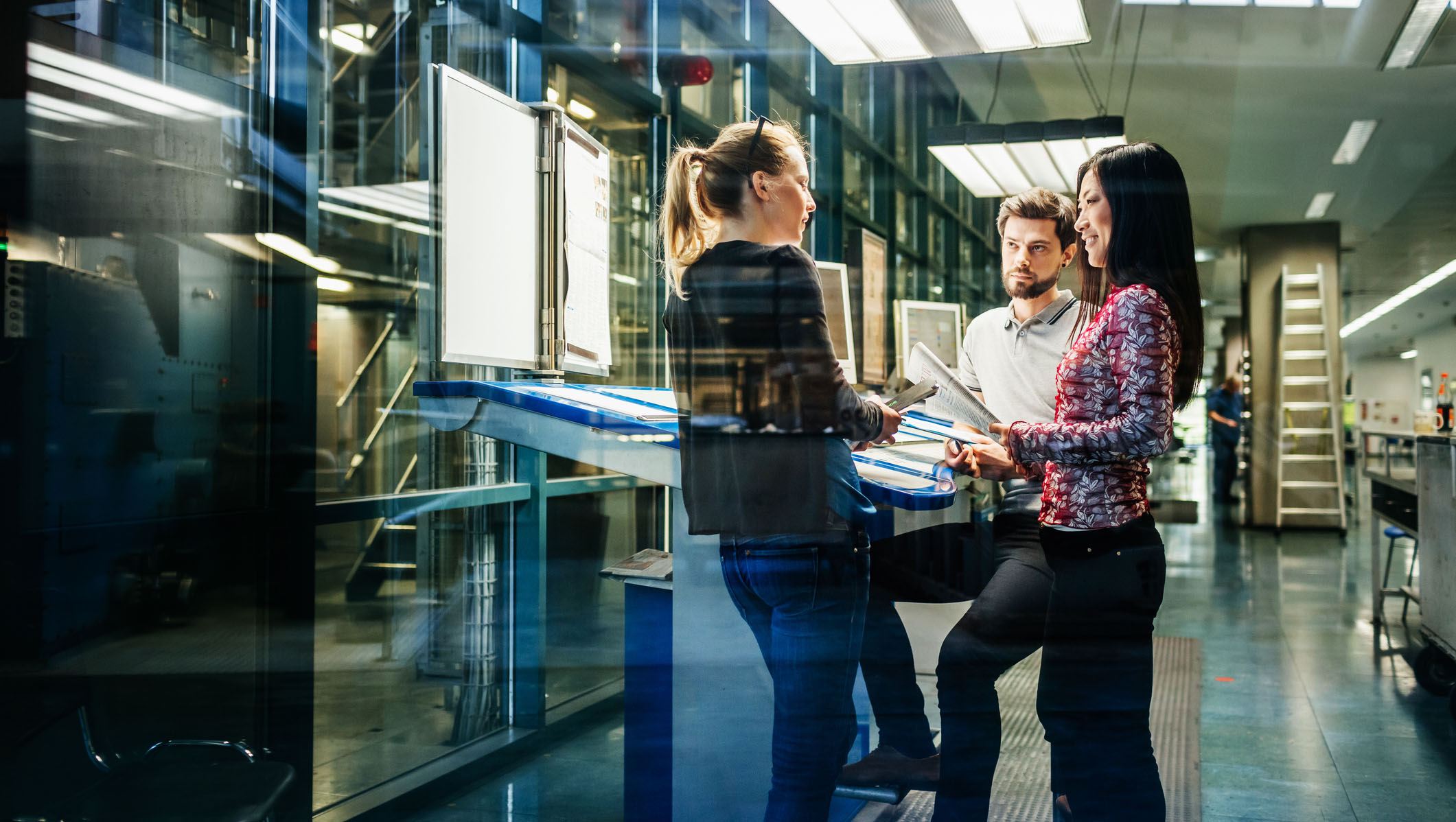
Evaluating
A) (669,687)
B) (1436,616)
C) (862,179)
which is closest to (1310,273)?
(862,179)

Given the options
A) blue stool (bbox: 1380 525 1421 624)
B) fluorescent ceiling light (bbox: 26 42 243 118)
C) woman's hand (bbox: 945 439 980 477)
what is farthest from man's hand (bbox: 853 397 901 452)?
blue stool (bbox: 1380 525 1421 624)

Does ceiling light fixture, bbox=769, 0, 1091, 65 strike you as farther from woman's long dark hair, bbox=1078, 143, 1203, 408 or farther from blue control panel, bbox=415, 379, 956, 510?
blue control panel, bbox=415, 379, 956, 510

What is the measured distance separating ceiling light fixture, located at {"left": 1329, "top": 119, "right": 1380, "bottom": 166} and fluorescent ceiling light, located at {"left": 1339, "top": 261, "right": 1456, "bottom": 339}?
0.32 meters

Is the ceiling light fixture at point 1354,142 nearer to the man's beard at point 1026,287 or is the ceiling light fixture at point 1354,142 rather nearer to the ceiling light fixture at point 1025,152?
the ceiling light fixture at point 1025,152

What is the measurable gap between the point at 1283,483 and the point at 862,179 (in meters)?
1.30

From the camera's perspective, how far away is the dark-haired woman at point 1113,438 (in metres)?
1.27

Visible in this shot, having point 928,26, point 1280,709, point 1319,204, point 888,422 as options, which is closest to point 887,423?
point 888,422

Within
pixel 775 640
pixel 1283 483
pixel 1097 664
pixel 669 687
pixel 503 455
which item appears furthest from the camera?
pixel 503 455

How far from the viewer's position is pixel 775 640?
53.8 inches

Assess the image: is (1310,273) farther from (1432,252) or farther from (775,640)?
(775,640)

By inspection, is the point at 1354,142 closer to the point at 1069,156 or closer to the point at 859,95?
the point at 1069,156

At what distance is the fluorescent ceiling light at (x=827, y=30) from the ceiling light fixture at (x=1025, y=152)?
13.3 inches

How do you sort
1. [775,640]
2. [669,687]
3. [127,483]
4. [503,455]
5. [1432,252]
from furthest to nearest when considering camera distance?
[503,455] → [1432,252] → [127,483] → [669,687] → [775,640]

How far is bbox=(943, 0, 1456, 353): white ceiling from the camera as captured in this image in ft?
5.92
